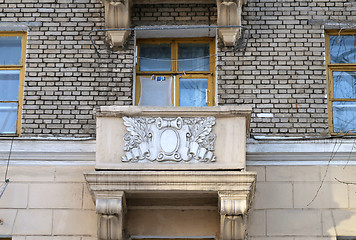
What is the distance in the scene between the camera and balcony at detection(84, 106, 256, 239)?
32.5ft

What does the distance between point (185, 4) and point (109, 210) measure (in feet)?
12.4

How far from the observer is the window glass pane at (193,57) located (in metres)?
12.0

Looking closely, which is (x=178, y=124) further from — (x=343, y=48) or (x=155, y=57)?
(x=343, y=48)

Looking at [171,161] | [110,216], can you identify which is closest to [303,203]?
[171,161]

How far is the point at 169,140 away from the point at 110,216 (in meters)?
1.28

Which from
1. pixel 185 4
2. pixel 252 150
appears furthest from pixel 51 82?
pixel 252 150

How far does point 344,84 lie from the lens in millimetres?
11727

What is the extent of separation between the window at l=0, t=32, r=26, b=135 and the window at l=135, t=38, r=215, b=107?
1.82 meters

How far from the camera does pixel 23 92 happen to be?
11625 mm

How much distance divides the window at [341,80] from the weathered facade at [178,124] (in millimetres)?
21

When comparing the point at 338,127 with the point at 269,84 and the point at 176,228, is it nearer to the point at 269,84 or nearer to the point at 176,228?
the point at 269,84

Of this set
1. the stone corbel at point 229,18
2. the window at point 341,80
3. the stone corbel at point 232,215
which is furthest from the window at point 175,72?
the stone corbel at point 232,215

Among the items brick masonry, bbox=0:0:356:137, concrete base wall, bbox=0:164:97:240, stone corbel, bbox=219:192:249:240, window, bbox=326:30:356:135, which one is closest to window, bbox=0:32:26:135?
brick masonry, bbox=0:0:356:137

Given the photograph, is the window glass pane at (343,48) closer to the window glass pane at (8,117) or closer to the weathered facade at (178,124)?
the weathered facade at (178,124)
